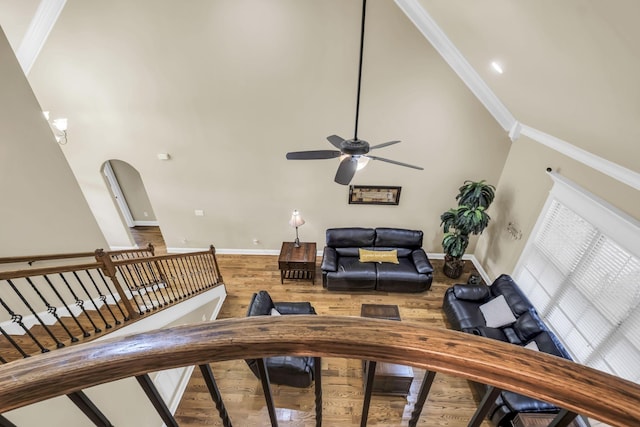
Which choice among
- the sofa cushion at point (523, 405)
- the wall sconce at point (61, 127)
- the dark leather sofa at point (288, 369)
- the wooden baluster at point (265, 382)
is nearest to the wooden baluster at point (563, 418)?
the wooden baluster at point (265, 382)

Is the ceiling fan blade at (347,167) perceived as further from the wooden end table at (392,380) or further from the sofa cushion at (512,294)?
the sofa cushion at (512,294)

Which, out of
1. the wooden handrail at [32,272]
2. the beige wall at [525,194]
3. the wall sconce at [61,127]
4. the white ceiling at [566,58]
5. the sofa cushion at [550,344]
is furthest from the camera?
the wall sconce at [61,127]

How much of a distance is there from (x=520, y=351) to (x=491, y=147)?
17.1ft

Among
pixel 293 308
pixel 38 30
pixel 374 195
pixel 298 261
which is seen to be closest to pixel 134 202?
pixel 38 30

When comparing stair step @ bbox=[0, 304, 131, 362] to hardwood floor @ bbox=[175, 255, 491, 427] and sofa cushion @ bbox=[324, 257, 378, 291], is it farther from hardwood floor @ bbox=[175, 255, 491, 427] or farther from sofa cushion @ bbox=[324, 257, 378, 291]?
sofa cushion @ bbox=[324, 257, 378, 291]

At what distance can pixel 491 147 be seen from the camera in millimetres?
4941

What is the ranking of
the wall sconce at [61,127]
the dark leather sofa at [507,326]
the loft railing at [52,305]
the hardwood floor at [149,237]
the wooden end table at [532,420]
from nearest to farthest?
the loft railing at [52,305], the wooden end table at [532,420], the dark leather sofa at [507,326], the wall sconce at [61,127], the hardwood floor at [149,237]

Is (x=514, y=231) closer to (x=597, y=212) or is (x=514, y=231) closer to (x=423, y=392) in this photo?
(x=597, y=212)

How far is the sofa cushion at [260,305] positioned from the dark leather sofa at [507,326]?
278 cm

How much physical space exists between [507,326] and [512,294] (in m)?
0.49

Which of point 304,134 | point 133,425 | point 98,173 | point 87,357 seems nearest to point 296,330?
point 87,357

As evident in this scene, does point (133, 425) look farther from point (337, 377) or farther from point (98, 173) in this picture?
point (98, 173)

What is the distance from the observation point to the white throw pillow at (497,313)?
403 cm

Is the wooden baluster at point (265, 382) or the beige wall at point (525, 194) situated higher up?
the wooden baluster at point (265, 382)
